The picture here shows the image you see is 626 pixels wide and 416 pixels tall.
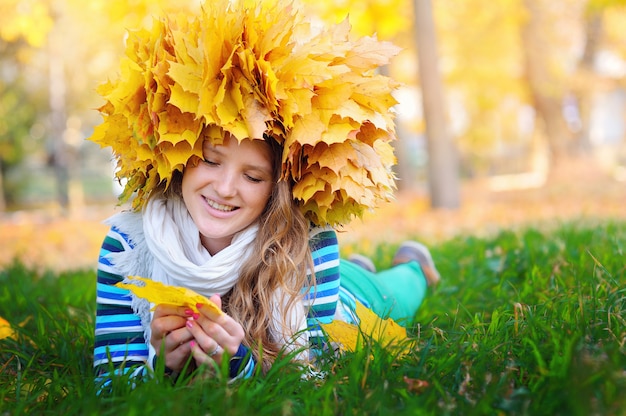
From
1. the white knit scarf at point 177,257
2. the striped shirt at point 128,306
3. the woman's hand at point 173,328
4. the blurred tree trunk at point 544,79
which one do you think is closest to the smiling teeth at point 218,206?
the white knit scarf at point 177,257

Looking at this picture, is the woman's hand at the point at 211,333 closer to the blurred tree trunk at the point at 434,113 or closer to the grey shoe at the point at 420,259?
the grey shoe at the point at 420,259

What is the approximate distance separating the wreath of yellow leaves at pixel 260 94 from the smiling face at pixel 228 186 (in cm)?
8

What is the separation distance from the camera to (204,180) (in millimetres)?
1962

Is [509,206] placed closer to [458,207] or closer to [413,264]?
[458,207]

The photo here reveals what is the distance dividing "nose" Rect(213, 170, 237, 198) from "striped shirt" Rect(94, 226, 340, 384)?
0.38m

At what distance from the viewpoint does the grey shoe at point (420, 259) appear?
10.8 feet

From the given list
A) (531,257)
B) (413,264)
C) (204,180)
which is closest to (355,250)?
(413,264)

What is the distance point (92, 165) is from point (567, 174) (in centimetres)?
1897

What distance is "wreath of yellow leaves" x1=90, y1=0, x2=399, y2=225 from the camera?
5.81ft

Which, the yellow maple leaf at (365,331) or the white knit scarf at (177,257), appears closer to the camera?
the yellow maple leaf at (365,331)

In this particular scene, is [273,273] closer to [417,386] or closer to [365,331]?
[365,331]

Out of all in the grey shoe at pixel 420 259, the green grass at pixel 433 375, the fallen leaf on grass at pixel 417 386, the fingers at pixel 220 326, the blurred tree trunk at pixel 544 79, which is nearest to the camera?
the green grass at pixel 433 375

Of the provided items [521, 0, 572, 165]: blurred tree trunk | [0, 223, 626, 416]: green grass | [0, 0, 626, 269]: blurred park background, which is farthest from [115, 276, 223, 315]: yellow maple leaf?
[521, 0, 572, 165]: blurred tree trunk

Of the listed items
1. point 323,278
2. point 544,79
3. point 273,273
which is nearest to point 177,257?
point 273,273
